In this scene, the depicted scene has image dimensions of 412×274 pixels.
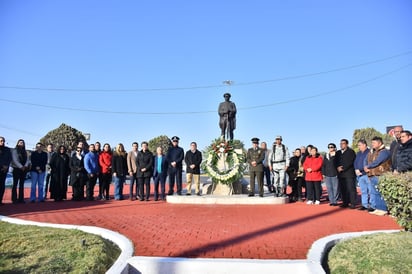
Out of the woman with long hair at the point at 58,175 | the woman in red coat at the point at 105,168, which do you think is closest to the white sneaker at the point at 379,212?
the woman in red coat at the point at 105,168

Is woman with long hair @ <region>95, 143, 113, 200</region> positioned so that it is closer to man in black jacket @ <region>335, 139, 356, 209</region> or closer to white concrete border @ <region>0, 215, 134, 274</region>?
white concrete border @ <region>0, 215, 134, 274</region>

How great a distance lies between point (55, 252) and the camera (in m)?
4.57

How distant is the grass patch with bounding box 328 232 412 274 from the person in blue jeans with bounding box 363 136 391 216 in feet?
10.9

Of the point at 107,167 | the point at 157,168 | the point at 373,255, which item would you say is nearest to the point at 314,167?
the point at 157,168

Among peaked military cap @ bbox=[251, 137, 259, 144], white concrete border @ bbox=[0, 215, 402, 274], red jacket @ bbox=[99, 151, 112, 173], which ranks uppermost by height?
peaked military cap @ bbox=[251, 137, 259, 144]

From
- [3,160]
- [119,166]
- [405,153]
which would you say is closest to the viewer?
[405,153]

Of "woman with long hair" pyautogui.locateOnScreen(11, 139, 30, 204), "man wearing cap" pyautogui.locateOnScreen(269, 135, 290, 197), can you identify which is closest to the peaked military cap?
"man wearing cap" pyautogui.locateOnScreen(269, 135, 290, 197)

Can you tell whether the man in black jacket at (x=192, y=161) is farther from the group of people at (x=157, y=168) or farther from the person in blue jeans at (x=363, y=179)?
the person in blue jeans at (x=363, y=179)

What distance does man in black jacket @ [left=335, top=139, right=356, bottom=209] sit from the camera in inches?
366

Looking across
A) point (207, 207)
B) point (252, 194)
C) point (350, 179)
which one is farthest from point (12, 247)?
point (350, 179)

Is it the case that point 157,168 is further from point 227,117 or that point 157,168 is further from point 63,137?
point 63,137

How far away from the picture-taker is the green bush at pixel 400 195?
5.08 m

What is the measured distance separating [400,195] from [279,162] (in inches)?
220

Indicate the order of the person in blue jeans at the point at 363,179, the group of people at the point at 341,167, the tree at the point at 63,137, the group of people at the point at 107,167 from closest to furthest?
the group of people at the point at 341,167 < the person in blue jeans at the point at 363,179 < the group of people at the point at 107,167 < the tree at the point at 63,137
